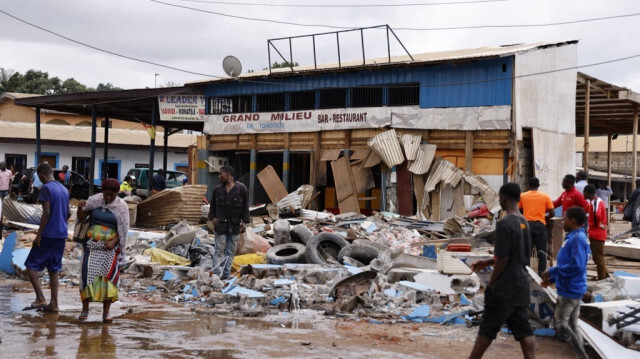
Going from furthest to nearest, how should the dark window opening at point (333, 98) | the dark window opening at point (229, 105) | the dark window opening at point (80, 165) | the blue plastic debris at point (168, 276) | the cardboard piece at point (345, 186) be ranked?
the dark window opening at point (80, 165) → the dark window opening at point (229, 105) → the dark window opening at point (333, 98) → the cardboard piece at point (345, 186) → the blue plastic debris at point (168, 276)

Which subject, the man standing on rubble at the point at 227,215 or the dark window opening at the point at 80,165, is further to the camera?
the dark window opening at the point at 80,165

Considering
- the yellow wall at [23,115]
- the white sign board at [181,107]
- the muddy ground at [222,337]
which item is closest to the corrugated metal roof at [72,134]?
the yellow wall at [23,115]

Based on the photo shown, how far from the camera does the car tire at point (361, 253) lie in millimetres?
12641

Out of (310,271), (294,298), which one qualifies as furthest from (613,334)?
(310,271)

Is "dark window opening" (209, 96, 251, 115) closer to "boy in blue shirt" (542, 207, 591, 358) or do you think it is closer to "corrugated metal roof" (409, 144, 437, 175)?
"corrugated metal roof" (409, 144, 437, 175)

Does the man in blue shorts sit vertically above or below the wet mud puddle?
above

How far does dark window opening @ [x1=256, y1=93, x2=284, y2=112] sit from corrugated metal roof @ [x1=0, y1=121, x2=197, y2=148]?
57.2ft

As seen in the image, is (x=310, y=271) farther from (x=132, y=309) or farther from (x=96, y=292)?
(x=96, y=292)

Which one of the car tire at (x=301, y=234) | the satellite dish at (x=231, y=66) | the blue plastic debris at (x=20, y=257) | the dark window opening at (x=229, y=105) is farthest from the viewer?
the dark window opening at (x=229, y=105)

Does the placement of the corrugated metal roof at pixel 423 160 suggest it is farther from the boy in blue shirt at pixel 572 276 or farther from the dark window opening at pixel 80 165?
the dark window opening at pixel 80 165

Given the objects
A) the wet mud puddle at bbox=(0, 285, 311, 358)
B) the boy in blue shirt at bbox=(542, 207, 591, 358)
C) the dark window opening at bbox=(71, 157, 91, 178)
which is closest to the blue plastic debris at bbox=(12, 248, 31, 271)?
the wet mud puddle at bbox=(0, 285, 311, 358)

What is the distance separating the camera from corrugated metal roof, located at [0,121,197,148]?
3966cm

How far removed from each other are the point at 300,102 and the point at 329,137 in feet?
6.71

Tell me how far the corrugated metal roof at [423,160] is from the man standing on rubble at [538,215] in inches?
420
